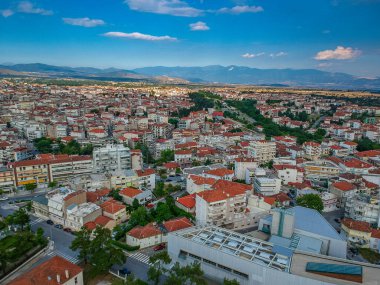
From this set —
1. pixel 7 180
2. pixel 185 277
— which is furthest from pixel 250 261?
pixel 7 180

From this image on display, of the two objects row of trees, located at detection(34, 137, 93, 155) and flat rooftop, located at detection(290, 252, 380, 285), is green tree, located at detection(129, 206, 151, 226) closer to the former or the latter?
flat rooftop, located at detection(290, 252, 380, 285)

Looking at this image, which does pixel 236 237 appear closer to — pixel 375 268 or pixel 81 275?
pixel 375 268

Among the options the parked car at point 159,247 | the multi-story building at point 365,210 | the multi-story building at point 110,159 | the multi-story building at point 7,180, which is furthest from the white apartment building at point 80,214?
the multi-story building at point 365,210

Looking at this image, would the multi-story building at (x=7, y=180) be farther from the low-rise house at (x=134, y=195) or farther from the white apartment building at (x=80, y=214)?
the low-rise house at (x=134, y=195)

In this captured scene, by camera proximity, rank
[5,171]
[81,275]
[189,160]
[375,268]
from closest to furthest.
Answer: [375,268] < [81,275] < [5,171] < [189,160]

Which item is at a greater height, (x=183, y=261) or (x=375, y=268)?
(x=375, y=268)

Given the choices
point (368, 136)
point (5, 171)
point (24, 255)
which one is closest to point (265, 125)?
point (368, 136)

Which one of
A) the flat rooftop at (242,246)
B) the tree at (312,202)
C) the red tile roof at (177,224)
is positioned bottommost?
the red tile roof at (177,224)
